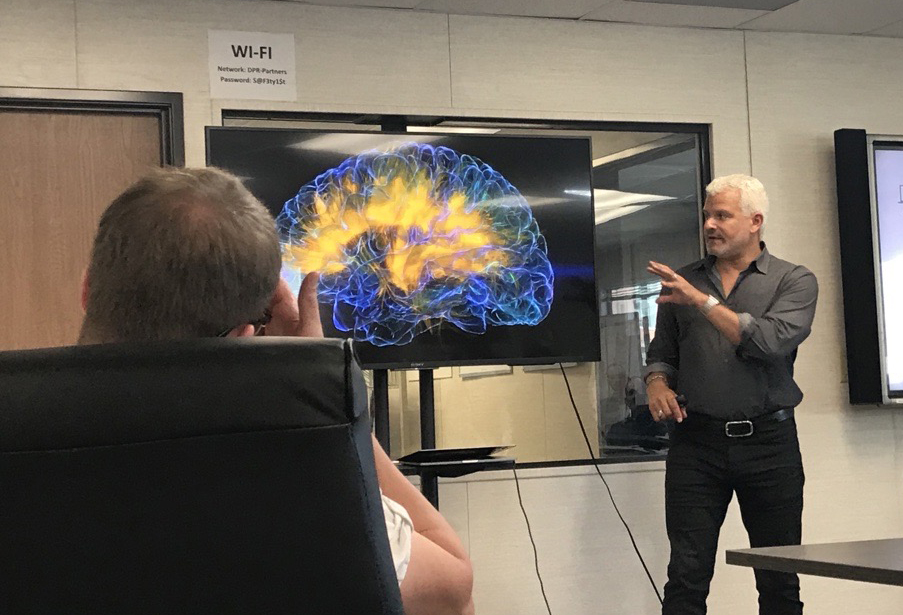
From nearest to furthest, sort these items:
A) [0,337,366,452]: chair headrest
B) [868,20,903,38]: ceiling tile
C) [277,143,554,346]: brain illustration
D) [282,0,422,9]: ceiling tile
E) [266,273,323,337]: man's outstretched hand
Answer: [0,337,366,452]: chair headrest → [266,273,323,337]: man's outstretched hand → [277,143,554,346]: brain illustration → [282,0,422,9]: ceiling tile → [868,20,903,38]: ceiling tile

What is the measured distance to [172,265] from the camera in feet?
3.53

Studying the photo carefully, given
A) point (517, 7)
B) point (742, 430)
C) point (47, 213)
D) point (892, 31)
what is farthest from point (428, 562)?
point (892, 31)

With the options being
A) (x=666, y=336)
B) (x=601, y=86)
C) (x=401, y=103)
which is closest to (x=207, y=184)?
(x=666, y=336)

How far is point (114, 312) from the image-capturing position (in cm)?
108

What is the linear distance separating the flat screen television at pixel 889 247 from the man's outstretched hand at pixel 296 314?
425cm

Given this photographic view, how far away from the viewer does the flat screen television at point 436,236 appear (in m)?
4.02

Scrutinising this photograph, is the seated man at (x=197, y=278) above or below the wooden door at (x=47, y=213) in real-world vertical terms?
below

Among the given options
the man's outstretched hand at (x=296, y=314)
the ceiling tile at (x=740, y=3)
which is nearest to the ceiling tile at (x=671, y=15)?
the ceiling tile at (x=740, y=3)

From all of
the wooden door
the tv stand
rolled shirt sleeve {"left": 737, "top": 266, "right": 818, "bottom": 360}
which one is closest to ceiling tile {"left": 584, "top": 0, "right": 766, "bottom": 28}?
rolled shirt sleeve {"left": 737, "top": 266, "right": 818, "bottom": 360}

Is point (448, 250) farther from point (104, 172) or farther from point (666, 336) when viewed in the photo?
point (104, 172)

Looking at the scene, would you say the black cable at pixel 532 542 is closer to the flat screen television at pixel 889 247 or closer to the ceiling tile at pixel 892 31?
the flat screen television at pixel 889 247

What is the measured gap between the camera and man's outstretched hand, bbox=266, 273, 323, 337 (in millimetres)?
1205

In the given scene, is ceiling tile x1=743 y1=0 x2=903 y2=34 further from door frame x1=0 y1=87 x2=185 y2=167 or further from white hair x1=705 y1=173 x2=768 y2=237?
door frame x1=0 y1=87 x2=185 y2=167

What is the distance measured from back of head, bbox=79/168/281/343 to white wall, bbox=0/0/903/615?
339cm
